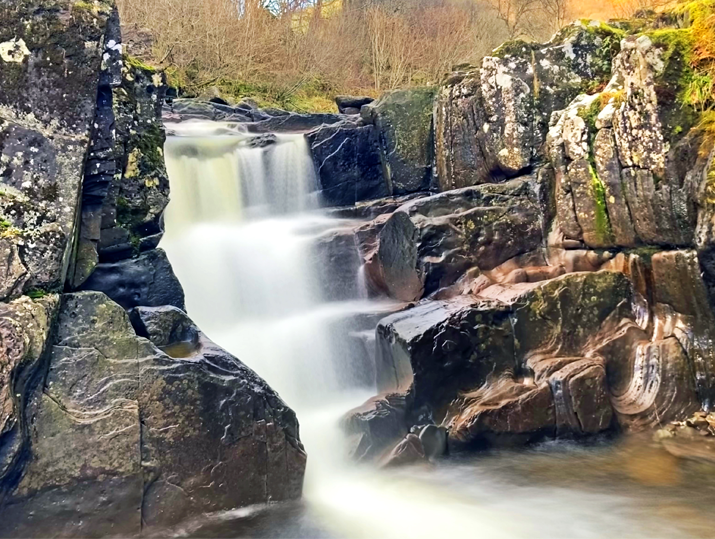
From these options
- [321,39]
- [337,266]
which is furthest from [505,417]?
[321,39]

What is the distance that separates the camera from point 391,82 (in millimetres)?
20359

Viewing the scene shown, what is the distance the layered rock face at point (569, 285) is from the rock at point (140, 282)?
193 centimetres

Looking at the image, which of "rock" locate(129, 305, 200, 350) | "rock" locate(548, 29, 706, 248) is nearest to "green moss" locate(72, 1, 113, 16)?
"rock" locate(129, 305, 200, 350)

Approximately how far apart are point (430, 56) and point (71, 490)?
762 inches

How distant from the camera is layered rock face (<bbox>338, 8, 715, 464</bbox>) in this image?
577cm

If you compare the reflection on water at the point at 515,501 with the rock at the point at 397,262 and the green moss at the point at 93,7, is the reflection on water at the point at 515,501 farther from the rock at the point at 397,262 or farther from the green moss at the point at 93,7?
the green moss at the point at 93,7

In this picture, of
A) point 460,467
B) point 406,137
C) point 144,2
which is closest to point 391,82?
point 144,2

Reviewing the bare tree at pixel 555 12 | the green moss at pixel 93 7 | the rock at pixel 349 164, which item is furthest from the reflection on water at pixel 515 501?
the bare tree at pixel 555 12

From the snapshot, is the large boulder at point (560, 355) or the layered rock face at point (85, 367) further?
the large boulder at point (560, 355)

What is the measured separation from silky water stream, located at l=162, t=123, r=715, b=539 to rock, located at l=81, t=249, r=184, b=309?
49.0 inches

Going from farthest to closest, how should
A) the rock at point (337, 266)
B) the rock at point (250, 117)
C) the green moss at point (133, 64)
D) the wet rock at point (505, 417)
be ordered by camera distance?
the rock at point (250, 117) → the rock at point (337, 266) → the wet rock at point (505, 417) → the green moss at point (133, 64)

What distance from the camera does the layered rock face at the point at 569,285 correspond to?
5773 millimetres

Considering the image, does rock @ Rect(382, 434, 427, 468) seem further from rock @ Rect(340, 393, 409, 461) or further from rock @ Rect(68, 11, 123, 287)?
rock @ Rect(68, 11, 123, 287)

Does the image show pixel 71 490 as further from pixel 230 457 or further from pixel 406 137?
pixel 406 137
